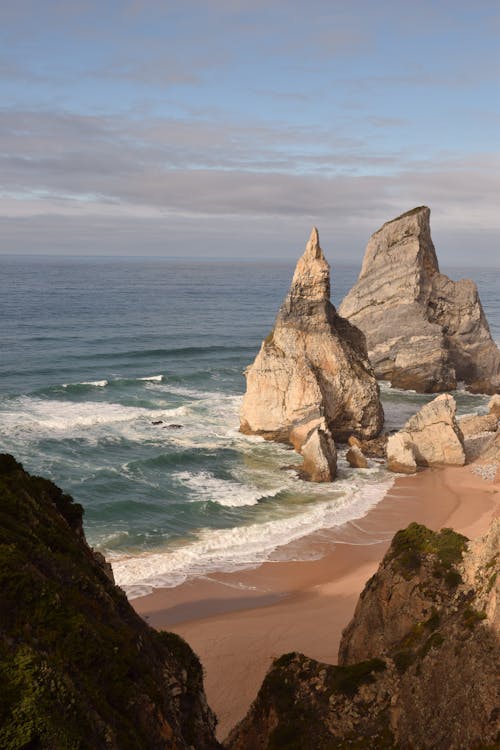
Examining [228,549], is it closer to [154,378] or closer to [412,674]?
[412,674]

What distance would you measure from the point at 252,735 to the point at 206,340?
2770 inches

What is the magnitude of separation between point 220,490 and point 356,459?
8.37 meters

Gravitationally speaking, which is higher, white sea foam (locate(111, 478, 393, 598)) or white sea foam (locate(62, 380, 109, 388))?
white sea foam (locate(62, 380, 109, 388))

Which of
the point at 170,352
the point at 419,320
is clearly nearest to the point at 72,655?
the point at 419,320

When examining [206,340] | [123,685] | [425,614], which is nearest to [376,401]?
[425,614]

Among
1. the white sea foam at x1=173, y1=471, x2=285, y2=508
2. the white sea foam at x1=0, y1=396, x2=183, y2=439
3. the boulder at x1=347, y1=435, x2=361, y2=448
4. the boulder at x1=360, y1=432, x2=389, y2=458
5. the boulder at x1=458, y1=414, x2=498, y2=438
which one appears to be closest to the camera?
the white sea foam at x1=173, y1=471, x2=285, y2=508

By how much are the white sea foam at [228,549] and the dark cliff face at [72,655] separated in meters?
12.5

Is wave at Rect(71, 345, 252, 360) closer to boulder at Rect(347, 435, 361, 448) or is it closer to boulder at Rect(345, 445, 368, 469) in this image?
boulder at Rect(347, 435, 361, 448)

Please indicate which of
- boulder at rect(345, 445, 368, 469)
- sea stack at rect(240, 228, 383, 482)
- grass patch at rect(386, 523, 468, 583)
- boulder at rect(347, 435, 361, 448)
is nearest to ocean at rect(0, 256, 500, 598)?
boulder at rect(345, 445, 368, 469)

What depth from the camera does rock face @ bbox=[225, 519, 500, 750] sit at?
12.4 meters

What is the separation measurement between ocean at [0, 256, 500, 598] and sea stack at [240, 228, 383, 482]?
2.18 metres

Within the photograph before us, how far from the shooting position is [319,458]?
3688 cm

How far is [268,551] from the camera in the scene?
2895 cm

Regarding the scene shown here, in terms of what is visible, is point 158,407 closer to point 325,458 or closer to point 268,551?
point 325,458
